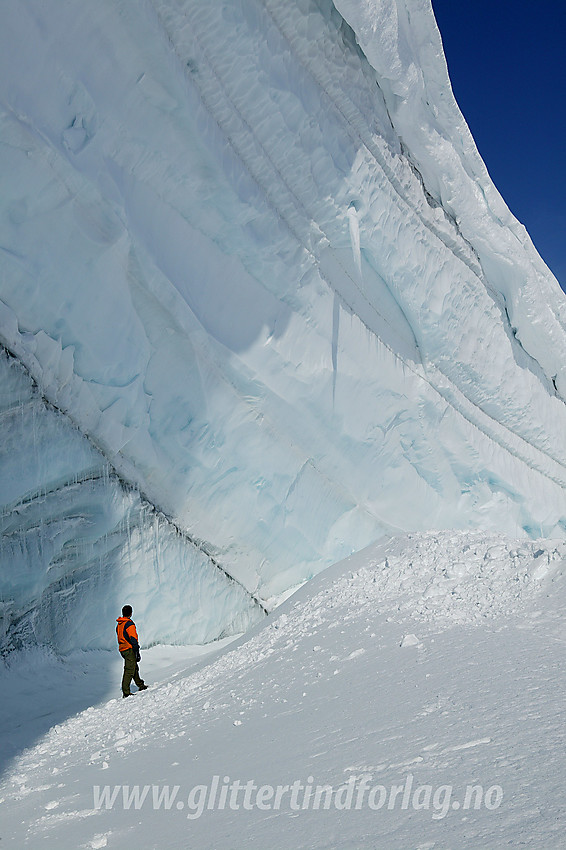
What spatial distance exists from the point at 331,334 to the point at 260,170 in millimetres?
1729

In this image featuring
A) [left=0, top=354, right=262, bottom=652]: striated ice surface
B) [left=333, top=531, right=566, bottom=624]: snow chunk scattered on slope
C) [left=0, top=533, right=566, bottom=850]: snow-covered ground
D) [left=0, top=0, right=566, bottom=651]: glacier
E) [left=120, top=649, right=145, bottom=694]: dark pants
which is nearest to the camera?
[left=0, top=533, right=566, bottom=850]: snow-covered ground

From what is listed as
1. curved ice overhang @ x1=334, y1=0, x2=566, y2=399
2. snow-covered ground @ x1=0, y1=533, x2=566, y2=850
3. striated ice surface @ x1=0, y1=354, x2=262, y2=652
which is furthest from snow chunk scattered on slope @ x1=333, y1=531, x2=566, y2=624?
curved ice overhang @ x1=334, y1=0, x2=566, y2=399

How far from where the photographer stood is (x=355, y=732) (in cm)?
226

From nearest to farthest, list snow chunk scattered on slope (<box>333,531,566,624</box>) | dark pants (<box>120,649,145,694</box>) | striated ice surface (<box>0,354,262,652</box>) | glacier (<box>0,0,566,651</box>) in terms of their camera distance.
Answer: snow chunk scattered on slope (<box>333,531,566,624</box>)
dark pants (<box>120,649,145,694</box>)
glacier (<box>0,0,566,651</box>)
striated ice surface (<box>0,354,262,652</box>)

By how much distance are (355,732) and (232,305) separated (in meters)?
4.59

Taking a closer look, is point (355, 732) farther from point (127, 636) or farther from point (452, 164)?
point (452, 164)

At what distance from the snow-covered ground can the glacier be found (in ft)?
6.06

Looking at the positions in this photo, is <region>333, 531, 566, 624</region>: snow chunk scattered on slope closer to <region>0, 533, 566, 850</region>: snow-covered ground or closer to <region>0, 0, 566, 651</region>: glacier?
<region>0, 533, 566, 850</region>: snow-covered ground

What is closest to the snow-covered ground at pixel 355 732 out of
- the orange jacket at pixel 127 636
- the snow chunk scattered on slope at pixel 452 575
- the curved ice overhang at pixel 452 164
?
the snow chunk scattered on slope at pixel 452 575

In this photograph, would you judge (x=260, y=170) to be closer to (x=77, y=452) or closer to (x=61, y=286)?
(x=61, y=286)

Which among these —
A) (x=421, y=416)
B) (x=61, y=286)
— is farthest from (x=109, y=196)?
(x=421, y=416)

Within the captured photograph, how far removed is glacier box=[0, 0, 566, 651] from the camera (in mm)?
5293

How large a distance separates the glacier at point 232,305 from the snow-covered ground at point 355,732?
185cm

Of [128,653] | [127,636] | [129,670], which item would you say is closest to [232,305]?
[127,636]
